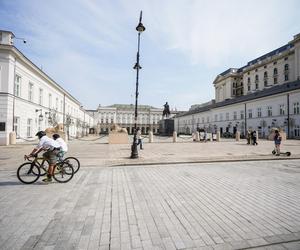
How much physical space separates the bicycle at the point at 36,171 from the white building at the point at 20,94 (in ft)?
55.9

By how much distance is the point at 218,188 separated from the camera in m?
6.61

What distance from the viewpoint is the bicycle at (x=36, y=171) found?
7117 mm

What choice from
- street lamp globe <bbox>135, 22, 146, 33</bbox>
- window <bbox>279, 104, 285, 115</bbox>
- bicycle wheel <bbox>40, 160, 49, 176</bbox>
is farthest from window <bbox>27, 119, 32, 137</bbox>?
window <bbox>279, 104, 285, 115</bbox>

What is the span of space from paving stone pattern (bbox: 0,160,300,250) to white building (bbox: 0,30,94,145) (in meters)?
16.8

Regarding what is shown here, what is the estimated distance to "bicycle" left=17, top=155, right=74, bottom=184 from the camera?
7.12m

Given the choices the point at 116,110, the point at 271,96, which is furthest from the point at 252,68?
the point at 116,110

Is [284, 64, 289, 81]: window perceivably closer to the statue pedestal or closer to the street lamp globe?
the statue pedestal

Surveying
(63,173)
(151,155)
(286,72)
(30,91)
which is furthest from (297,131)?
(30,91)

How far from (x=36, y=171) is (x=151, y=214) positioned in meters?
4.90

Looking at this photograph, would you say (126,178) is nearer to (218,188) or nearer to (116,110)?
(218,188)

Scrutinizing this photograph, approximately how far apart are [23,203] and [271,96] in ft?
165

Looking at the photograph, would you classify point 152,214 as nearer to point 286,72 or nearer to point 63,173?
point 63,173

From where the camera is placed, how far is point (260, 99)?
48.4 meters

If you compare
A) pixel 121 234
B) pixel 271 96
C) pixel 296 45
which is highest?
pixel 296 45
